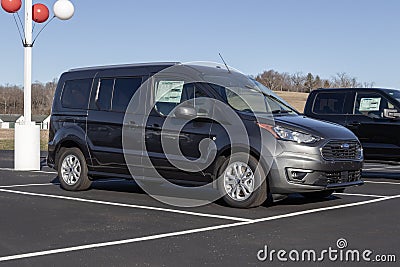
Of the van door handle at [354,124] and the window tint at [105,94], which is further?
the van door handle at [354,124]

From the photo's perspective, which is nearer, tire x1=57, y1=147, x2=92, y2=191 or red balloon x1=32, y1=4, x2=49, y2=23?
tire x1=57, y1=147, x2=92, y2=191

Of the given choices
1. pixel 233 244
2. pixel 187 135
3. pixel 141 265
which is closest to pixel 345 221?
pixel 233 244

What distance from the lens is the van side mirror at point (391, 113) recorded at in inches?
504

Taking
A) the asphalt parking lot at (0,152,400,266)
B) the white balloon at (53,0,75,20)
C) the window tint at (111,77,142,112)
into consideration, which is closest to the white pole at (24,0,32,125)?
the white balloon at (53,0,75,20)

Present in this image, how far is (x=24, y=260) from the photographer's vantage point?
5.61 metres

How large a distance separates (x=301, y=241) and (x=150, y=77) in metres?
4.15

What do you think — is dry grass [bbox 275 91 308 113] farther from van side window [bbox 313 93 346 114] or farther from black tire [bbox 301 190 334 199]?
black tire [bbox 301 190 334 199]

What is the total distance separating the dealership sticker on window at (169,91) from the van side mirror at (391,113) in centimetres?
548

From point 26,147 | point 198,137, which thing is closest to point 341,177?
point 198,137

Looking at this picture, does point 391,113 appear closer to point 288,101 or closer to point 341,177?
point 288,101

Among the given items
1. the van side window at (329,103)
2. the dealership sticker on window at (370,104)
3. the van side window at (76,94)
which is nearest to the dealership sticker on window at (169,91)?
the van side window at (76,94)

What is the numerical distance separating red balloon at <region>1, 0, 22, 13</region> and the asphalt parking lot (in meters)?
6.05

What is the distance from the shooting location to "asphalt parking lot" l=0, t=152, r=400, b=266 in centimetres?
577

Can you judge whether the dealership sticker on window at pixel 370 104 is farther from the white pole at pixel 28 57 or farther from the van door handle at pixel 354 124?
the white pole at pixel 28 57
